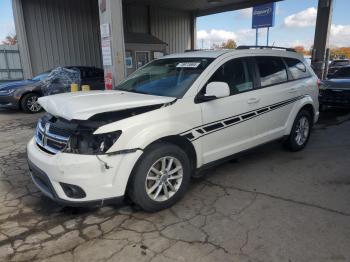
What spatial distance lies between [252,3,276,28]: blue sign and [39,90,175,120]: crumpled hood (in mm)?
13072

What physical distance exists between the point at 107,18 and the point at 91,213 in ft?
17.0

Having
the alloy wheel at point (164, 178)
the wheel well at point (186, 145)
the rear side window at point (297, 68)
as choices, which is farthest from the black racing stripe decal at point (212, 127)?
the rear side window at point (297, 68)

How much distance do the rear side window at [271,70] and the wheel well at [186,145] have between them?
1.63 meters

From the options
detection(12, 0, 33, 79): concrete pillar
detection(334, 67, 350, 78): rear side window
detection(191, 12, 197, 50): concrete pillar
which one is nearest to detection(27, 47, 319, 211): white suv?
detection(334, 67, 350, 78): rear side window

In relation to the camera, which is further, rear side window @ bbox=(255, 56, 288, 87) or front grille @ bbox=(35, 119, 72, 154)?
rear side window @ bbox=(255, 56, 288, 87)

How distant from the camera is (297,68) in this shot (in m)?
5.34

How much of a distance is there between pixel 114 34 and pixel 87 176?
16.7 feet

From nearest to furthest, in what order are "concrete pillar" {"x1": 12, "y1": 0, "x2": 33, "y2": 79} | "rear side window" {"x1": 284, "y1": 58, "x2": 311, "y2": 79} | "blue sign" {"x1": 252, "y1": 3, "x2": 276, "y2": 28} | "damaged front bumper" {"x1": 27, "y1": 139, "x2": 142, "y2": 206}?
"damaged front bumper" {"x1": 27, "y1": 139, "x2": 142, "y2": 206}, "rear side window" {"x1": 284, "y1": 58, "x2": 311, "y2": 79}, "concrete pillar" {"x1": 12, "y1": 0, "x2": 33, "y2": 79}, "blue sign" {"x1": 252, "y1": 3, "x2": 276, "y2": 28}

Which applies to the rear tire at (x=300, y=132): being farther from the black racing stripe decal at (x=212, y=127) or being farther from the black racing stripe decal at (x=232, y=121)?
the black racing stripe decal at (x=212, y=127)

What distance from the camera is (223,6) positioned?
1820 centimetres

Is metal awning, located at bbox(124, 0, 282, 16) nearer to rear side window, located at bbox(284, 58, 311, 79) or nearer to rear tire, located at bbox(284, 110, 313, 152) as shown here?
rear side window, located at bbox(284, 58, 311, 79)

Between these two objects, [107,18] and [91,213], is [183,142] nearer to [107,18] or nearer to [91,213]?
[91,213]

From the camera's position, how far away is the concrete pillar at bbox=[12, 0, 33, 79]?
1379 cm

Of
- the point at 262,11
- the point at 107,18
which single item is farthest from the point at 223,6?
the point at 107,18
